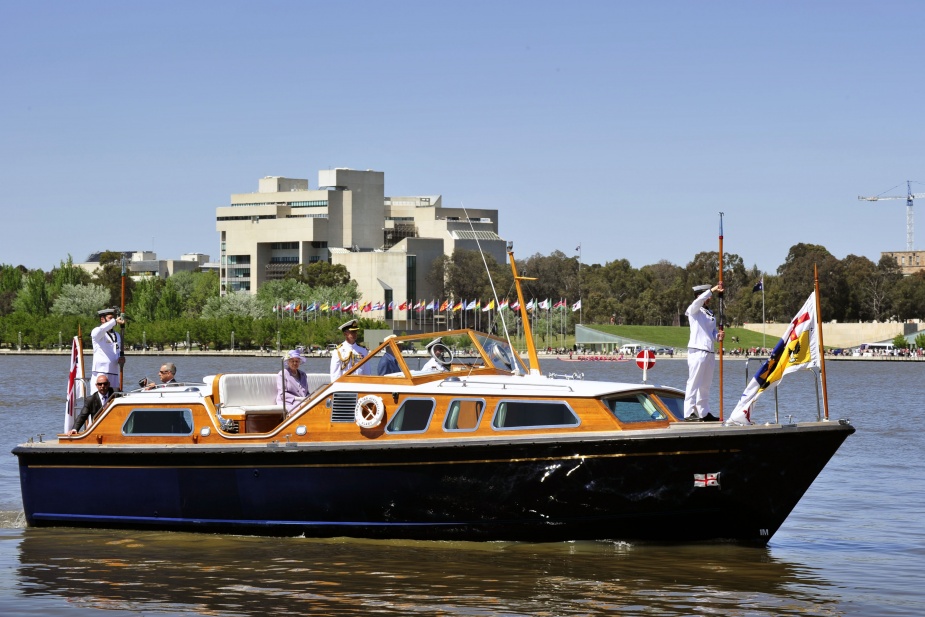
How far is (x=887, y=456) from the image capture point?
98.6ft

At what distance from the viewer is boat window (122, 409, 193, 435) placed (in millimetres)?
17094

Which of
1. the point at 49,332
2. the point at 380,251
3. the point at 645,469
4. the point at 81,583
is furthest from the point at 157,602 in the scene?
the point at 380,251

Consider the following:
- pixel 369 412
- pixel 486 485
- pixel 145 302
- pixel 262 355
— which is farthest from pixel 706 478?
pixel 145 302

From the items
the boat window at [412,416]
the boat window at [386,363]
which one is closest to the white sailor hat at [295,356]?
the boat window at [386,363]

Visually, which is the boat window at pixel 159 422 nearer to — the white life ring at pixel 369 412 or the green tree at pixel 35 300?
the white life ring at pixel 369 412

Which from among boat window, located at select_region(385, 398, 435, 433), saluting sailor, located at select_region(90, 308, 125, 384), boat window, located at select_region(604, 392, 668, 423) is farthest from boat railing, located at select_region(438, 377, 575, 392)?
saluting sailor, located at select_region(90, 308, 125, 384)

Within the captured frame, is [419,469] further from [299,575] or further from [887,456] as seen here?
[887,456]

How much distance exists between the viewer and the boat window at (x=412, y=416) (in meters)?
16.0

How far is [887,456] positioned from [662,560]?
1607 centimetres

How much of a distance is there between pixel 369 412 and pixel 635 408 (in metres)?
3.24

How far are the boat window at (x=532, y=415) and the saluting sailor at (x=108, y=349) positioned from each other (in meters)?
5.64

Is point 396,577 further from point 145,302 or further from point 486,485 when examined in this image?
point 145,302

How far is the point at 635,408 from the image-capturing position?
15.8m

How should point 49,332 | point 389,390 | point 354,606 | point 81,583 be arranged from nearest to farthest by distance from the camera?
point 354,606 < point 81,583 < point 389,390 < point 49,332
